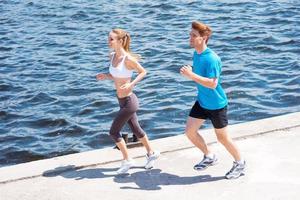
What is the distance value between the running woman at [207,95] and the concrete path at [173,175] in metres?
0.24

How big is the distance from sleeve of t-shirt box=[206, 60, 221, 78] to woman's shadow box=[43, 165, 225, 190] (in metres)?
1.18

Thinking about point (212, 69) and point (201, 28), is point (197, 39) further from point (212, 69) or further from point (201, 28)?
point (212, 69)

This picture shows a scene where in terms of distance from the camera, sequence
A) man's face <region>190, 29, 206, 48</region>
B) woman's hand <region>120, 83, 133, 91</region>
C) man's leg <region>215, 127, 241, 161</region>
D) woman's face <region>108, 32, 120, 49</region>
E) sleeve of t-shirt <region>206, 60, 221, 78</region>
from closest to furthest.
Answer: sleeve of t-shirt <region>206, 60, 221, 78</region>
man's face <region>190, 29, 206, 48</region>
man's leg <region>215, 127, 241, 161</region>
woman's hand <region>120, 83, 133, 91</region>
woman's face <region>108, 32, 120, 49</region>

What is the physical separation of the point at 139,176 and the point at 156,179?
0.76 feet

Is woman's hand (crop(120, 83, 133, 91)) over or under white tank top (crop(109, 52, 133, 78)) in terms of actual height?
under

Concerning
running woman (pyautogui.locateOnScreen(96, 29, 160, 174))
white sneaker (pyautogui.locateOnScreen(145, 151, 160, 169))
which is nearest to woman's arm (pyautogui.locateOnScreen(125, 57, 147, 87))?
running woman (pyautogui.locateOnScreen(96, 29, 160, 174))

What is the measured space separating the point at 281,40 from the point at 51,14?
807 centimetres

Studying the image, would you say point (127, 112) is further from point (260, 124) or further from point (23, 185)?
point (260, 124)

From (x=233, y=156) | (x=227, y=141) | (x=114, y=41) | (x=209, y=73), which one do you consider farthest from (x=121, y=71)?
(x=233, y=156)

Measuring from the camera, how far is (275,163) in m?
7.67

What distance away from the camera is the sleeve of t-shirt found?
6996 mm

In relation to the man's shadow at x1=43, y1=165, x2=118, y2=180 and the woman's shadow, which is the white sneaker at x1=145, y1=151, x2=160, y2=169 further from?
the man's shadow at x1=43, y1=165, x2=118, y2=180

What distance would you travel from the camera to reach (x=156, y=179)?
746 cm

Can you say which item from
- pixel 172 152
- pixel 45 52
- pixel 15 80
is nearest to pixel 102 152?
pixel 172 152
